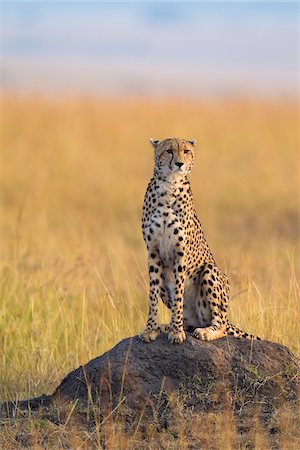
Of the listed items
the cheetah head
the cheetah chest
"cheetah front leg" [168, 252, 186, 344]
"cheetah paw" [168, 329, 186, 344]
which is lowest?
"cheetah paw" [168, 329, 186, 344]

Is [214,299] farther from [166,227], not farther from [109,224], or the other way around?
[109,224]

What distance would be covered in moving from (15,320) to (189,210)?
181 centimetres

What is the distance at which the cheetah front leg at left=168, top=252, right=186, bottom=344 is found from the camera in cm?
504

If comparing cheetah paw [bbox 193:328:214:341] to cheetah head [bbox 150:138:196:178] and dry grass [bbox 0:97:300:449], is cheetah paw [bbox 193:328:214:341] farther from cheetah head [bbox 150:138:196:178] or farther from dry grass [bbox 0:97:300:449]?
cheetah head [bbox 150:138:196:178]

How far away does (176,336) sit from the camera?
5047 millimetres

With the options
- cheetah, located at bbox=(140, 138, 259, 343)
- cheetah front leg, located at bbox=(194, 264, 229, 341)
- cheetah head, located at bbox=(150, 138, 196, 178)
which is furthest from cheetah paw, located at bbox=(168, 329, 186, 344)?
cheetah head, located at bbox=(150, 138, 196, 178)

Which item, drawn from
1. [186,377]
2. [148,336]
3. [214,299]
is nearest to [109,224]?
[214,299]

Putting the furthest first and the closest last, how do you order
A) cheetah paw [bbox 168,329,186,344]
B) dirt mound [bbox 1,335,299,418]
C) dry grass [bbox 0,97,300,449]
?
1. dry grass [bbox 0,97,300,449]
2. cheetah paw [bbox 168,329,186,344]
3. dirt mound [bbox 1,335,299,418]

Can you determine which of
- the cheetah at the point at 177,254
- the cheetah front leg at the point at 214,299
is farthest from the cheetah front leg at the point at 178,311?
the cheetah front leg at the point at 214,299

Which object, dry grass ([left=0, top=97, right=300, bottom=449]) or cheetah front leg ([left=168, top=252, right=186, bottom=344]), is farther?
dry grass ([left=0, top=97, right=300, bottom=449])

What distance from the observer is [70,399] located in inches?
199

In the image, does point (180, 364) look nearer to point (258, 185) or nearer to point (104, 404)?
point (104, 404)

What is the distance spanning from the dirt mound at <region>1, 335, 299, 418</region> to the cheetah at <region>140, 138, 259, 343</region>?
88 millimetres

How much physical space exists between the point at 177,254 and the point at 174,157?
441 millimetres
